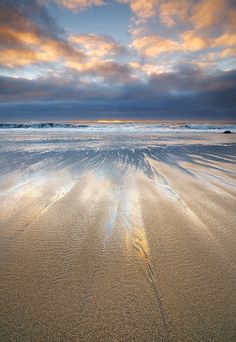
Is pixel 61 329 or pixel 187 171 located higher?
pixel 61 329

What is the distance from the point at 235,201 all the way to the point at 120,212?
152 centimetres

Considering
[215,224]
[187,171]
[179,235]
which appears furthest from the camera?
[187,171]

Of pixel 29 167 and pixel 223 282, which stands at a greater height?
pixel 223 282

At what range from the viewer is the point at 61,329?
40.0 inches

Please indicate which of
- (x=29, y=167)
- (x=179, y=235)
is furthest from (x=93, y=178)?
(x=179, y=235)

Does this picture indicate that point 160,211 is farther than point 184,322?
Yes

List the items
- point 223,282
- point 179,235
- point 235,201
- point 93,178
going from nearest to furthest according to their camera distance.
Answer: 1. point 223,282
2. point 179,235
3. point 235,201
4. point 93,178

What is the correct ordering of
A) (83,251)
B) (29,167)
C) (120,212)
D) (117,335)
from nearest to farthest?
1. (117,335)
2. (83,251)
3. (120,212)
4. (29,167)

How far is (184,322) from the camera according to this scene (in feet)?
3.46

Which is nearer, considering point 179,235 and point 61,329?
point 61,329

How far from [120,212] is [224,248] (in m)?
1.08

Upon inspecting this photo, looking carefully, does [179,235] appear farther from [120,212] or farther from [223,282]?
[120,212]

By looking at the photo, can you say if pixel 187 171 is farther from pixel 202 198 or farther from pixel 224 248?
pixel 224 248

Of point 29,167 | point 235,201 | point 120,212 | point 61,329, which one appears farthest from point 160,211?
point 29,167
